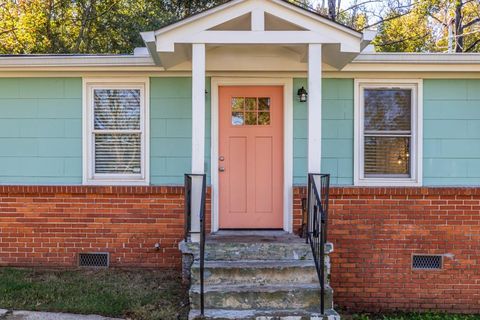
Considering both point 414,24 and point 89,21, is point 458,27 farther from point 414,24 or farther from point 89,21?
point 89,21

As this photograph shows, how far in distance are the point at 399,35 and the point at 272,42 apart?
1273 cm

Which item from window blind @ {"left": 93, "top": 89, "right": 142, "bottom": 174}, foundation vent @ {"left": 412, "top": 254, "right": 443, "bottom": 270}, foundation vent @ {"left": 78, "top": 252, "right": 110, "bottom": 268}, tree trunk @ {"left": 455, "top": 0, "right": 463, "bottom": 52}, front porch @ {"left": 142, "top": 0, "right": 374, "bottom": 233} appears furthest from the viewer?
tree trunk @ {"left": 455, "top": 0, "right": 463, "bottom": 52}

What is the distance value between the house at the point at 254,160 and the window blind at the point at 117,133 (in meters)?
0.01

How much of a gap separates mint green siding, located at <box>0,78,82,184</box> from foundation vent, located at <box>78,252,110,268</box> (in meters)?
0.99

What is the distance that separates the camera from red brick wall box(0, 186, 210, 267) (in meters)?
5.50

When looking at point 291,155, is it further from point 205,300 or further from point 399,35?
point 399,35

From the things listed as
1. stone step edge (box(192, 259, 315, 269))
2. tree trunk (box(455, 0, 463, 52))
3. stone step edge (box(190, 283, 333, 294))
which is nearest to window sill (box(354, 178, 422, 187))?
stone step edge (box(192, 259, 315, 269))

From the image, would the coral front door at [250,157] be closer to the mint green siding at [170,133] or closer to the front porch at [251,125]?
the front porch at [251,125]

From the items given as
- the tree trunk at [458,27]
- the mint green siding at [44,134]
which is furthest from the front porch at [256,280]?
the tree trunk at [458,27]

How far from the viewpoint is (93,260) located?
5.59 metres

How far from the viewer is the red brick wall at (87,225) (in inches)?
216

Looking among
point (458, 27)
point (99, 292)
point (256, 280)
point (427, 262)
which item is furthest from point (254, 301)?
point (458, 27)

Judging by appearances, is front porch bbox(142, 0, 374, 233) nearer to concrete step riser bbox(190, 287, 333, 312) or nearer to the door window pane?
the door window pane

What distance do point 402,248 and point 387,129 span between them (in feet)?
5.15
